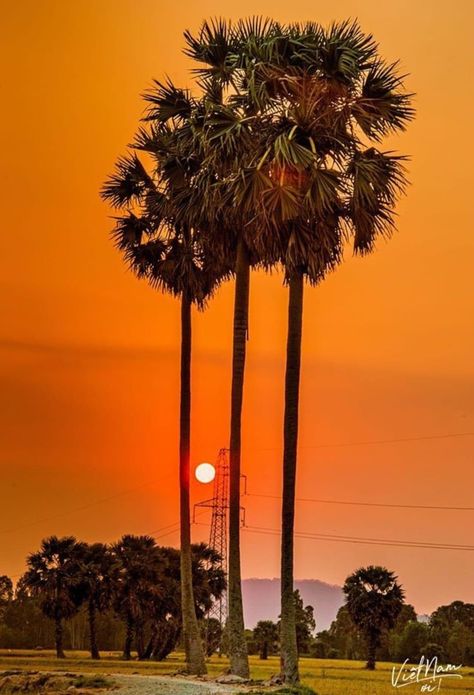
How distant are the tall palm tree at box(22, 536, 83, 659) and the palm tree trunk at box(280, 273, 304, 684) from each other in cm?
6057

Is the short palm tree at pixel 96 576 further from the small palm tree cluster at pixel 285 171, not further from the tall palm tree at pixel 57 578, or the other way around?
the small palm tree cluster at pixel 285 171

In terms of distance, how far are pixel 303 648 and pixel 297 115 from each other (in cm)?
11911

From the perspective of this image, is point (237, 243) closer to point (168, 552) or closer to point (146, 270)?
point (146, 270)

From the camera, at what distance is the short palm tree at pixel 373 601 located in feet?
351

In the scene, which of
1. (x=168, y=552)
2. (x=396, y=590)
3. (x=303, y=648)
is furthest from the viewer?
(x=303, y=648)

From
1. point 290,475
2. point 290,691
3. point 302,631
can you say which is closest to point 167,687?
point 290,691

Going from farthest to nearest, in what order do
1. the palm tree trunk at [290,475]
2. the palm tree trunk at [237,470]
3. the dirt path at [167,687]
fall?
the palm tree trunk at [237,470], the palm tree trunk at [290,475], the dirt path at [167,687]

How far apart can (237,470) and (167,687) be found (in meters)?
8.62

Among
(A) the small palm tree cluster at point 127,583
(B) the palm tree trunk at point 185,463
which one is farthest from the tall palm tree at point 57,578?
(B) the palm tree trunk at point 185,463

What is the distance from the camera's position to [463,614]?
170500mm

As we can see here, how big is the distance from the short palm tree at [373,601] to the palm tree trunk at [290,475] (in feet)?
242

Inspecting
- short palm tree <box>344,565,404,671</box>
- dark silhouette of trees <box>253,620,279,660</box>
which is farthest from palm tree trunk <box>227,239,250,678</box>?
dark silhouette of trees <box>253,620,279,660</box>

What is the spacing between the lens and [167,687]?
3016 cm

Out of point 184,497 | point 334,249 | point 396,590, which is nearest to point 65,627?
point 396,590
